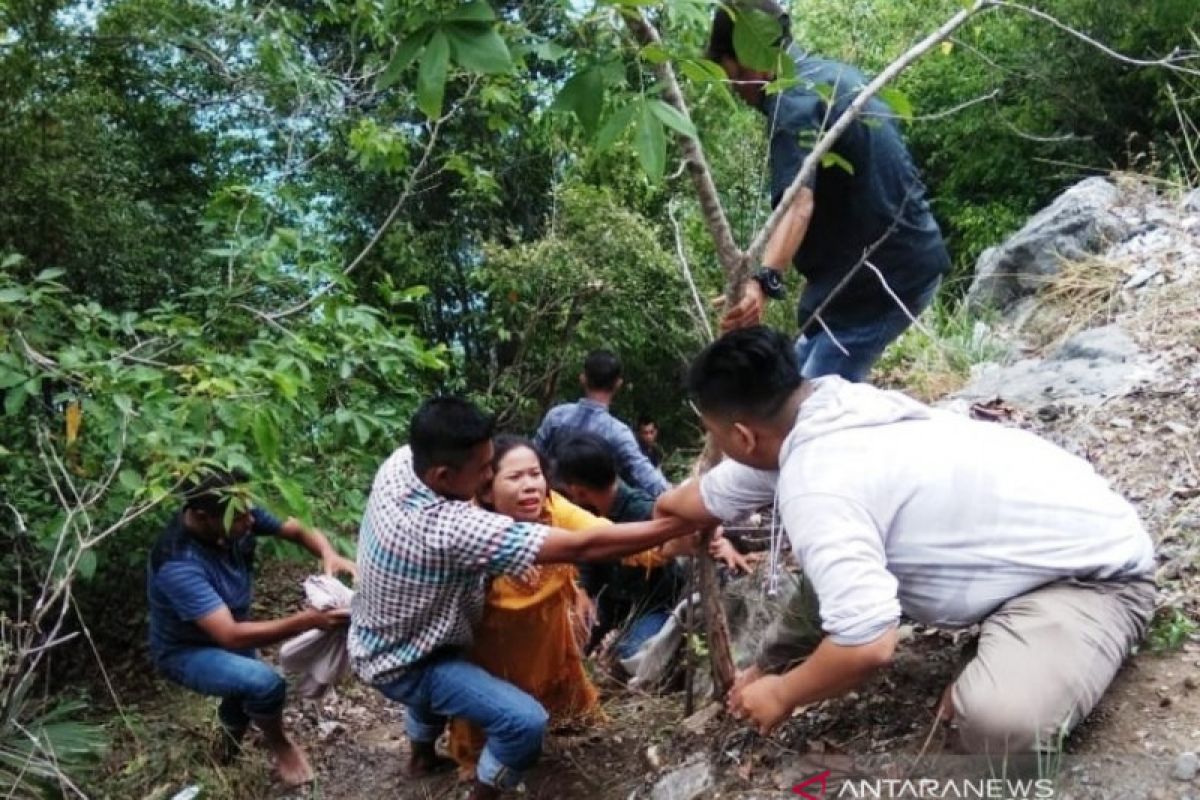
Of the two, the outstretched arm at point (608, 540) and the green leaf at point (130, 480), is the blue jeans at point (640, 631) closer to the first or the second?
the outstretched arm at point (608, 540)

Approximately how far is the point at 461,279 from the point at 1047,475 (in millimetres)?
8748

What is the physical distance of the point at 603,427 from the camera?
4.81m

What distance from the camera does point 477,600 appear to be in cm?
307

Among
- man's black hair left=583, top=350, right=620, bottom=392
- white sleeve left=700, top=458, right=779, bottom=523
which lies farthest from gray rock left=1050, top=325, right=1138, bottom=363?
white sleeve left=700, top=458, right=779, bottom=523

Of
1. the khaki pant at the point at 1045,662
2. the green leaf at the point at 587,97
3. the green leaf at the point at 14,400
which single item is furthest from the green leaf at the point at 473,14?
the green leaf at the point at 14,400

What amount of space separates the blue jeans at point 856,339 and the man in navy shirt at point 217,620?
72.0 inches

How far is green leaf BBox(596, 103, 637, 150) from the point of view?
1.67m

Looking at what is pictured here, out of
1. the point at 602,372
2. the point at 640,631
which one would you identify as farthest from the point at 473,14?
the point at 602,372

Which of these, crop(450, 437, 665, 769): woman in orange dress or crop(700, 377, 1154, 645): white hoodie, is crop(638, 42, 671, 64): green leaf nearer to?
crop(700, 377, 1154, 645): white hoodie

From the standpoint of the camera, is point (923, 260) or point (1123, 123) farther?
point (1123, 123)

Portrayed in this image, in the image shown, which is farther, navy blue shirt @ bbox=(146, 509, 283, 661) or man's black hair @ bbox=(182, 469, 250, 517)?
navy blue shirt @ bbox=(146, 509, 283, 661)

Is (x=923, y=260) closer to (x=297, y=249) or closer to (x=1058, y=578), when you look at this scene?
(x=1058, y=578)

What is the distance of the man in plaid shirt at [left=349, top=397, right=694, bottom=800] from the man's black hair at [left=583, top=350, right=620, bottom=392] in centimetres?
200

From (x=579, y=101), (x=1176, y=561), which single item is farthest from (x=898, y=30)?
(x=579, y=101)
